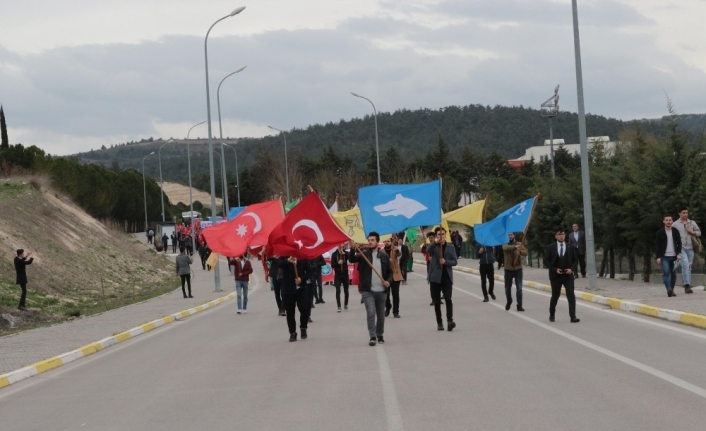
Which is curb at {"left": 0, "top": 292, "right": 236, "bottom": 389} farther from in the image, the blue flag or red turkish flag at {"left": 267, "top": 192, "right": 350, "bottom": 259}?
the blue flag

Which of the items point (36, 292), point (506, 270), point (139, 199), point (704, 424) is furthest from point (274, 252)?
point (139, 199)

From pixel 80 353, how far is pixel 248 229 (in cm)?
941

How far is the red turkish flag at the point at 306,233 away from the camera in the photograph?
55.9 feet

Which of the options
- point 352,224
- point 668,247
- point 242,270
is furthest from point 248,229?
point 668,247

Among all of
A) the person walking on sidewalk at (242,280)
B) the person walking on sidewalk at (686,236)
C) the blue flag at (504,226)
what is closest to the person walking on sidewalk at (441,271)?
the person walking on sidewalk at (686,236)

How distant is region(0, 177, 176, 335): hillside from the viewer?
2982cm

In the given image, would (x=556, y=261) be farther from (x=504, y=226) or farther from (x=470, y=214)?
(x=470, y=214)

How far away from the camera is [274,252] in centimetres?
1709

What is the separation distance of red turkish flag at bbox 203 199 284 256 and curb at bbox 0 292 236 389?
218 centimetres

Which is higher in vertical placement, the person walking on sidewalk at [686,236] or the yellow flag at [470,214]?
the yellow flag at [470,214]

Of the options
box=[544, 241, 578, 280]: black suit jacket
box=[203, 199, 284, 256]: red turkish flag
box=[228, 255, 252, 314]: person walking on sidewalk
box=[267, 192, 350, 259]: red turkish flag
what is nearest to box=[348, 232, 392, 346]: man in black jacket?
box=[267, 192, 350, 259]: red turkish flag

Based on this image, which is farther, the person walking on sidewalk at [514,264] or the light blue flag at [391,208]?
the light blue flag at [391,208]

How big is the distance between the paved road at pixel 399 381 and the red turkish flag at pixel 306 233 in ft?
5.24

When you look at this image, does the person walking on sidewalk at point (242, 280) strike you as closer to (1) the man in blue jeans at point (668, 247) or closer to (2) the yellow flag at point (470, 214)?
(2) the yellow flag at point (470, 214)
